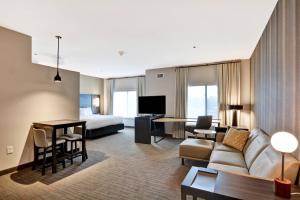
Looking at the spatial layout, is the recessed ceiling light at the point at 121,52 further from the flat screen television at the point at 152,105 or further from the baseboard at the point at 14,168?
the baseboard at the point at 14,168

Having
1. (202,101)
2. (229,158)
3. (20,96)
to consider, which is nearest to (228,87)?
(202,101)

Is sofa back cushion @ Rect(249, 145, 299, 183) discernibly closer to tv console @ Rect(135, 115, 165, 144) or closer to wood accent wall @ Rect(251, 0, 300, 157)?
wood accent wall @ Rect(251, 0, 300, 157)

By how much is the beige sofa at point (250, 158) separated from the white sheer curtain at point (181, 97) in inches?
101

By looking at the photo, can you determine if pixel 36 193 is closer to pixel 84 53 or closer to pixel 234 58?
pixel 84 53

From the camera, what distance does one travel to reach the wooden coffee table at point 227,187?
1.28m

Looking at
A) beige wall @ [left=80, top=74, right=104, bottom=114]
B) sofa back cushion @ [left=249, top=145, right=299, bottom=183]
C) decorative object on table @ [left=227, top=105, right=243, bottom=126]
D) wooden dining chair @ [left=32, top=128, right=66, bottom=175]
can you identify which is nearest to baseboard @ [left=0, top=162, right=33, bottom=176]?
wooden dining chair @ [left=32, top=128, right=66, bottom=175]

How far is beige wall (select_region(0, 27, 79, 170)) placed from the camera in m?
3.06

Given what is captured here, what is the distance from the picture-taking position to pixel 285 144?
4.25 ft

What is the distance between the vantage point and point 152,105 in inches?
243

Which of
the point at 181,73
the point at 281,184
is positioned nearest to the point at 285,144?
the point at 281,184

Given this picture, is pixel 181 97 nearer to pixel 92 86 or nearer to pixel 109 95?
pixel 109 95

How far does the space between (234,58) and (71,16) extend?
4674mm

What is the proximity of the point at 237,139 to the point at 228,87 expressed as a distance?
2.71 metres

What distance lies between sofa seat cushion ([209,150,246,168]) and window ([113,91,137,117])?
5912mm
